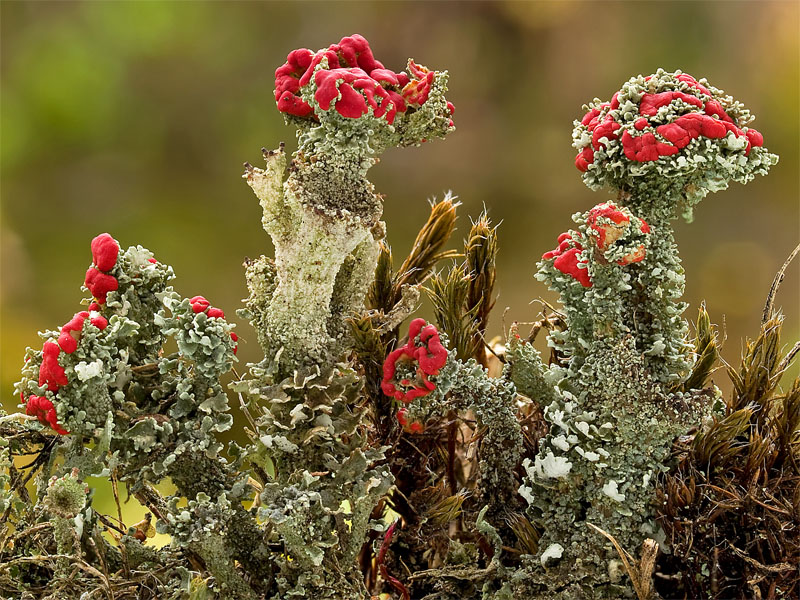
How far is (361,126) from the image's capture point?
2.21ft

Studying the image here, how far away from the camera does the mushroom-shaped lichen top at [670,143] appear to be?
660 millimetres

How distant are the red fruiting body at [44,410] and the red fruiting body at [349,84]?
331 mm

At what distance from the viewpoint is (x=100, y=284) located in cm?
70

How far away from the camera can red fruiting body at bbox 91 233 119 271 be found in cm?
69

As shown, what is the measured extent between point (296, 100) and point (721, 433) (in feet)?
1.67

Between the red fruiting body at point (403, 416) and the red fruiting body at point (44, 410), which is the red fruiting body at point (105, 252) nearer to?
the red fruiting body at point (44, 410)

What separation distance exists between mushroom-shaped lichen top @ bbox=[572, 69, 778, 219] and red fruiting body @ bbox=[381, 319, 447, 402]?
212mm

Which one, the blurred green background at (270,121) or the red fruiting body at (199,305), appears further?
the blurred green background at (270,121)

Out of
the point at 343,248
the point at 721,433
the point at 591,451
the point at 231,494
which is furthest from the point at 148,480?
the point at 721,433

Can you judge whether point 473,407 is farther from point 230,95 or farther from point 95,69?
point 95,69

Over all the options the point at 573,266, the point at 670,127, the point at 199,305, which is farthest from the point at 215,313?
the point at 670,127

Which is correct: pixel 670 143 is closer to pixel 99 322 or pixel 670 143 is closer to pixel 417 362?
pixel 417 362

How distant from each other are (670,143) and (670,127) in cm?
1

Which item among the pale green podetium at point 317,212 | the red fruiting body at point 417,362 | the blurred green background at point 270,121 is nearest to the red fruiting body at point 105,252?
the pale green podetium at point 317,212
